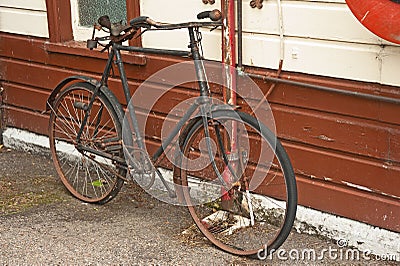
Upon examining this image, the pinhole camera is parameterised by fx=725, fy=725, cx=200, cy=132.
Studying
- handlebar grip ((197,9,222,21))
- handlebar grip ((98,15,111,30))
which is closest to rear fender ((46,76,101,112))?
handlebar grip ((98,15,111,30))

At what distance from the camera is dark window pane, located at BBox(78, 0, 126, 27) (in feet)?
17.3

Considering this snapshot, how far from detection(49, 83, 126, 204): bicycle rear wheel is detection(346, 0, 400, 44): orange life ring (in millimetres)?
1777

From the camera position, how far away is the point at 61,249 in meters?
4.39

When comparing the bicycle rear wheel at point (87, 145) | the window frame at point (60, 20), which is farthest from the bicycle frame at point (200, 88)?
the window frame at point (60, 20)

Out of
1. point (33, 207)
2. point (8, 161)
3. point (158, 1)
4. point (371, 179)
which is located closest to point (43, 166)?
point (8, 161)

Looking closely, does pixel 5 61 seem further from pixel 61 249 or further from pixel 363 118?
pixel 363 118

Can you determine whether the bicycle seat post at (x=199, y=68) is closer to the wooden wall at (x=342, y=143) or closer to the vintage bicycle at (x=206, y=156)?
the vintage bicycle at (x=206, y=156)

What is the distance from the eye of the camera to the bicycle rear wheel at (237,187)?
4.18 m

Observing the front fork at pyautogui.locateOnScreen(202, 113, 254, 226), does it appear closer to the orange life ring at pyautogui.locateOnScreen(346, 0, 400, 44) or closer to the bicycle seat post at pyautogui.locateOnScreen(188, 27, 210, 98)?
the bicycle seat post at pyautogui.locateOnScreen(188, 27, 210, 98)

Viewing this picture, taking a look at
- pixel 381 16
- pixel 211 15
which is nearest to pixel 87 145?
pixel 211 15

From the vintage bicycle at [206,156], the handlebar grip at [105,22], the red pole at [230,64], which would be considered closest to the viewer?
the vintage bicycle at [206,156]

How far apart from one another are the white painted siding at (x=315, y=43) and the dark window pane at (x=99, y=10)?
79 centimetres

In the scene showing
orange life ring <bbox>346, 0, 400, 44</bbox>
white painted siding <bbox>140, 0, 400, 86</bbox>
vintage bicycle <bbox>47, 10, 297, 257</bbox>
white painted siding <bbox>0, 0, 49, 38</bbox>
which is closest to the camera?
orange life ring <bbox>346, 0, 400, 44</bbox>

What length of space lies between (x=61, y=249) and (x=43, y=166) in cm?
166
